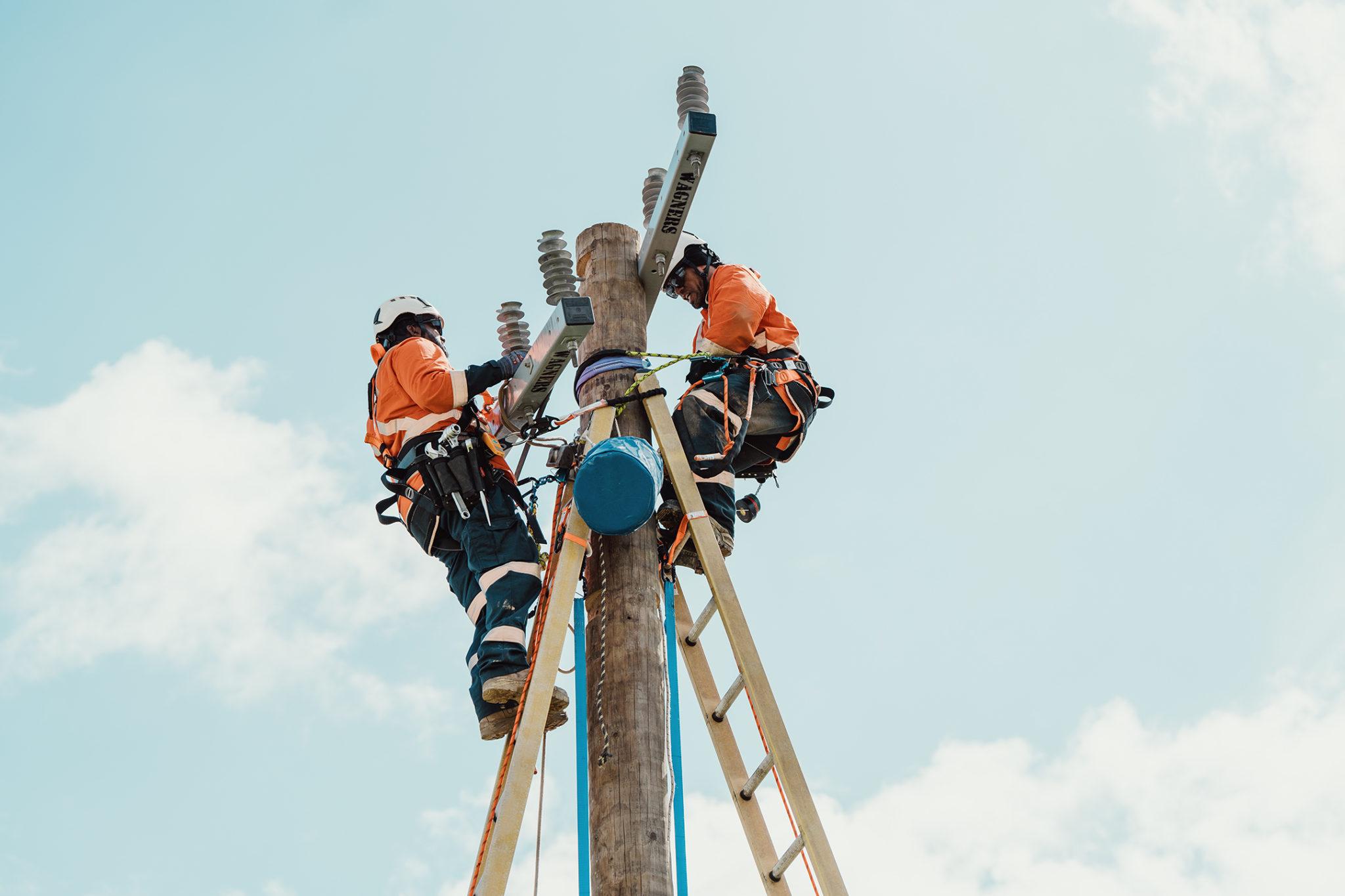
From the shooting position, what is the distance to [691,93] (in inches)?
230

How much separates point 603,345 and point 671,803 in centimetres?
209

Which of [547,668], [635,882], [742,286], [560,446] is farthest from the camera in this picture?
[742,286]

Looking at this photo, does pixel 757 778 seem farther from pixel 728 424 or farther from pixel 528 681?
pixel 728 424

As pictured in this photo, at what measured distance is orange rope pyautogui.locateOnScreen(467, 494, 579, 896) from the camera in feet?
15.7

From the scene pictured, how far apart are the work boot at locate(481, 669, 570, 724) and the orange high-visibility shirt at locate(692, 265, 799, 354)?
6.05ft

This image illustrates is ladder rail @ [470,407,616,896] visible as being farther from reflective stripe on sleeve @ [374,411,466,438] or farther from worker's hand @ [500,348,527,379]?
reflective stripe on sleeve @ [374,411,466,438]

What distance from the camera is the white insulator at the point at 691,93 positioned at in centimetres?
582

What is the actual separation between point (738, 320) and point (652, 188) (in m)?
0.75

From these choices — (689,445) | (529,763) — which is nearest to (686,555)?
(689,445)

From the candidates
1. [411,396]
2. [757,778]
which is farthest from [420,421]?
[757,778]

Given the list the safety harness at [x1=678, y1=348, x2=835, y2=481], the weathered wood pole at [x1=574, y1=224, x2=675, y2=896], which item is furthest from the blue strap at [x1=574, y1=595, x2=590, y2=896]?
the safety harness at [x1=678, y1=348, x2=835, y2=481]

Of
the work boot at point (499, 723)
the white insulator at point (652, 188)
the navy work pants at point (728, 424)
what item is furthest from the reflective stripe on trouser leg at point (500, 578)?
the white insulator at point (652, 188)

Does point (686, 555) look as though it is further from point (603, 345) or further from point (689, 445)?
point (603, 345)

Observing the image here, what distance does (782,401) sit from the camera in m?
6.39
